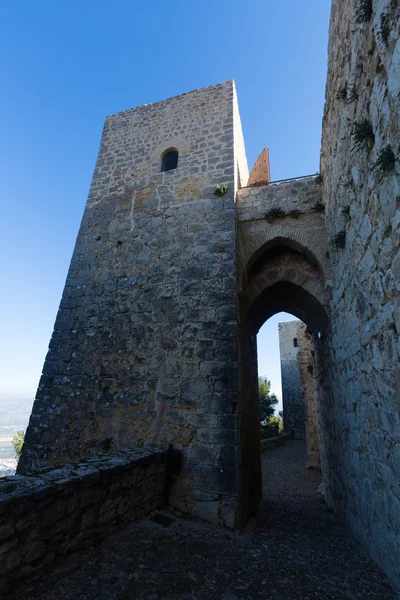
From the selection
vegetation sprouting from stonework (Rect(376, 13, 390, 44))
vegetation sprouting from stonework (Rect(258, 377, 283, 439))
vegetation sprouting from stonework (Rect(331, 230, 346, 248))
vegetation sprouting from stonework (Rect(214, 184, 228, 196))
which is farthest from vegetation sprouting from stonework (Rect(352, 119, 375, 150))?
vegetation sprouting from stonework (Rect(258, 377, 283, 439))

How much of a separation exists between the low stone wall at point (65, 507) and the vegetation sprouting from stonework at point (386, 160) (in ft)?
12.3

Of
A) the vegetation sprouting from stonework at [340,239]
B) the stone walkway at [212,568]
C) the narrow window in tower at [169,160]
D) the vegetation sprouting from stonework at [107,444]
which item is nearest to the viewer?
the stone walkway at [212,568]

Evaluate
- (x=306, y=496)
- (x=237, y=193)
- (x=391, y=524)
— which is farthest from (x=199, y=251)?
(x=306, y=496)

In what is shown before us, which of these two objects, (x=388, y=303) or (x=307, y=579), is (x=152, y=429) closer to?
(x=307, y=579)

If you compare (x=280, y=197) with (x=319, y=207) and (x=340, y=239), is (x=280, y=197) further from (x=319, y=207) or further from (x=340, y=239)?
(x=340, y=239)

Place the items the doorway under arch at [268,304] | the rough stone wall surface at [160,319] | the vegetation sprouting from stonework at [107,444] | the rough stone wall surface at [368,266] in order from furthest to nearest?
the doorway under arch at [268,304] < the vegetation sprouting from stonework at [107,444] < the rough stone wall surface at [160,319] < the rough stone wall surface at [368,266]

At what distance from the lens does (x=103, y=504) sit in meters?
3.13

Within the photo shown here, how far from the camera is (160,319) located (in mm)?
5426

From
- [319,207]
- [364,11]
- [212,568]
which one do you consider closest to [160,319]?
[212,568]

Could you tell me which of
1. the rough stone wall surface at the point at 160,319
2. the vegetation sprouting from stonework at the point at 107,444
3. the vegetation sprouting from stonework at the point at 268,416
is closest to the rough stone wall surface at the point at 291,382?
the vegetation sprouting from stonework at the point at 268,416

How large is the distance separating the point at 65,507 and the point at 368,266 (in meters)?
3.62

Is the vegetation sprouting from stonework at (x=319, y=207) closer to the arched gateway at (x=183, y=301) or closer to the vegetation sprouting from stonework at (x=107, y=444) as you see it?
the arched gateway at (x=183, y=301)

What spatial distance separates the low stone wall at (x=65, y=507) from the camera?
7.48ft

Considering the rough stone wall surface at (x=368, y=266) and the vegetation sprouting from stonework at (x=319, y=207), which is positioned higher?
the vegetation sprouting from stonework at (x=319, y=207)
